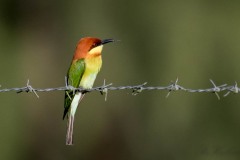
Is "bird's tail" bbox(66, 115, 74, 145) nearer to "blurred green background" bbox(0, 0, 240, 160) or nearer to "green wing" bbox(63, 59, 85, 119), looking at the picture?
"green wing" bbox(63, 59, 85, 119)

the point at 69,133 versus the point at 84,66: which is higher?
the point at 84,66

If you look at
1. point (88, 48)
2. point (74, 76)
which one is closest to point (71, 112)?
point (74, 76)

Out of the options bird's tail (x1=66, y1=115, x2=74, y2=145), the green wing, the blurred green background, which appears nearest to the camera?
the green wing

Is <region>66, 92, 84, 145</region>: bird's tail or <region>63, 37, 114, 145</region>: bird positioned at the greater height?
<region>63, 37, 114, 145</region>: bird

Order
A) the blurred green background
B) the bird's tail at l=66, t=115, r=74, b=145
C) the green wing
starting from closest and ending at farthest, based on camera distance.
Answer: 1. the green wing
2. the bird's tail at l=66, t=115, r=74, b=145
3. the blurred green background

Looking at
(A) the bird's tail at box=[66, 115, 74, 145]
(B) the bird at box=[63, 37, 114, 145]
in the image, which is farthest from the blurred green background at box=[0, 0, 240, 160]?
(B) the bird at box=[63, 37, 114, 145]

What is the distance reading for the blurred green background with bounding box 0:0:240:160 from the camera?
36.1 feet

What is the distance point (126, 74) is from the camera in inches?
478

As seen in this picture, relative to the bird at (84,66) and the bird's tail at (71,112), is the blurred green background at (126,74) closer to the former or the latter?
the bird's tail at (71,112)

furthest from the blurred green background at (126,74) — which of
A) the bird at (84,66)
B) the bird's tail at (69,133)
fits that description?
the bird at (84,66)

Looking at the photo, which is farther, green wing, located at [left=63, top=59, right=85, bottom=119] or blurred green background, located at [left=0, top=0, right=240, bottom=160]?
blurred green background, located at [left=0, top=0, right=240, bottom=160]

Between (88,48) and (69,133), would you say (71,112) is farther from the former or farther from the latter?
(88,48)

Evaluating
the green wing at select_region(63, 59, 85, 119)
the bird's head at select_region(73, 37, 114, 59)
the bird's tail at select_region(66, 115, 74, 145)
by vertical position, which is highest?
the bird's head at select_region(73, 37, 114, 59)

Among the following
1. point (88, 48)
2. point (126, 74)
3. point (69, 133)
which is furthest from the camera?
point (126, 74)
